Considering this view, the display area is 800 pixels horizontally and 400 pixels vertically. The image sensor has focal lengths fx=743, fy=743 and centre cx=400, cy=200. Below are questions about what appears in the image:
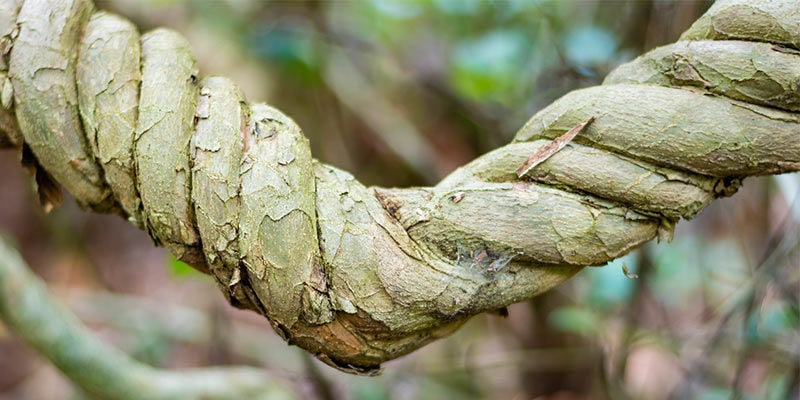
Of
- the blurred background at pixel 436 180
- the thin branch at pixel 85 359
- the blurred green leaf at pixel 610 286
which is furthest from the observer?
the blurred green leaf at pixel 610 286

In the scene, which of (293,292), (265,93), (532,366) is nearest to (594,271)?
(532,366)

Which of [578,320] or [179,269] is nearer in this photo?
[179,269]

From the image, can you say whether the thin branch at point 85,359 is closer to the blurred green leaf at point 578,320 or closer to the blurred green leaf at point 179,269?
the blurred green leaf at point 179,269

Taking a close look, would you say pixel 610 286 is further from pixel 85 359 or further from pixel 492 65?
pixel 85 359

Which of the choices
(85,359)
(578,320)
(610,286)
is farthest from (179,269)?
(610,286)

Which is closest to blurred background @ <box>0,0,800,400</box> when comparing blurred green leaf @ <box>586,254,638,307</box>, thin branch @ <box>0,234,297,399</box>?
blurred green leaf @ <box>586,254,638,307</box>

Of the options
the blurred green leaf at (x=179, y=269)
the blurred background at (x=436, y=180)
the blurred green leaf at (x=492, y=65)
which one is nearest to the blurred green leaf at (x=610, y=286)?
the blurred background at (x=436, y=180)

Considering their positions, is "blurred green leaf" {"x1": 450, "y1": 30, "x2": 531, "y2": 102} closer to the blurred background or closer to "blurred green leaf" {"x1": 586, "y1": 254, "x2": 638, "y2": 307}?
the blurred background

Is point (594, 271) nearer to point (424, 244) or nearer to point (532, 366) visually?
point (532, 366)
